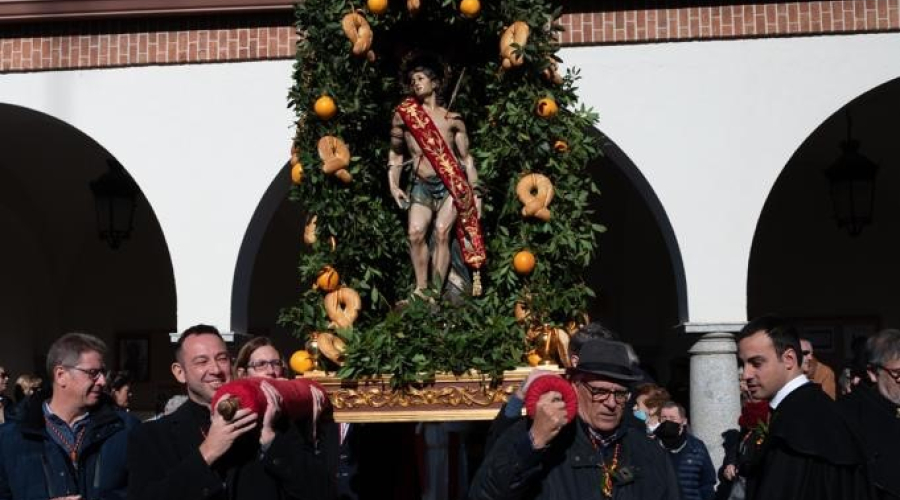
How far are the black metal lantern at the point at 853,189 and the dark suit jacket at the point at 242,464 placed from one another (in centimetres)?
A: 797

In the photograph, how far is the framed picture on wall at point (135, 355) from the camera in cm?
1436

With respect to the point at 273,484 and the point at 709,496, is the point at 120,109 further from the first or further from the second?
the point at 273,484

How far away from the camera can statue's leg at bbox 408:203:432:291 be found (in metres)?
6.86

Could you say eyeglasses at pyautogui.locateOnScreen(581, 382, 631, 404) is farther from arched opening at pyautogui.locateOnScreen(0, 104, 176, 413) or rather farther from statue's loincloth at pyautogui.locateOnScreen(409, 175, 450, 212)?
arched opening at pyautogui.locateOnScreen(0, 104, 176, 413)

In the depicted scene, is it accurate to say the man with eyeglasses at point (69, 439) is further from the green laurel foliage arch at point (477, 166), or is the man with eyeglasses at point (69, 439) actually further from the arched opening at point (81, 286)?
the arched opening at point (81, 286)

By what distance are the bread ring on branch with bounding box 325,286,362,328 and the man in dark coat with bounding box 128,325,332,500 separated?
6.37 feet

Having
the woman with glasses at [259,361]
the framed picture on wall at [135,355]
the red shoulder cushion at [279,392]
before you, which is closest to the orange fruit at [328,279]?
the woman with glasses at [259,361]

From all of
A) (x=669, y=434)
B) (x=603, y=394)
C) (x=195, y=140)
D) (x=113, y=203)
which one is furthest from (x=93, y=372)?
(x=113, y=203)

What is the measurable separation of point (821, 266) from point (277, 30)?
236 inches

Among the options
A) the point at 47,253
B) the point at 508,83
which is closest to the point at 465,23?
the point at 508,83

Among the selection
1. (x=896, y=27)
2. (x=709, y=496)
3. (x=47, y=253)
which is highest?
(x=896, y=27)

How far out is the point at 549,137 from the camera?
6828 millimetres

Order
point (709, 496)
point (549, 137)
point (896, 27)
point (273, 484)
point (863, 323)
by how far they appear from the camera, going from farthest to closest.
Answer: point (863, 323) < point (896, 27) < point (709, 496) < point (549, 137) < point (273, 484)

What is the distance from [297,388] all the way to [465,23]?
3187 millimetres
